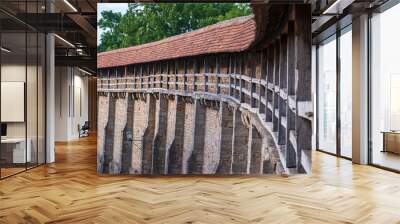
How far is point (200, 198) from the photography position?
497 cm

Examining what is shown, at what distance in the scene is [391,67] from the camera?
736 centimetres

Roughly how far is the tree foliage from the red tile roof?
3.8 inches

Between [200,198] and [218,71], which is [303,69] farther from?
[200,198]

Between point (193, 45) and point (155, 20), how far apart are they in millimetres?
783

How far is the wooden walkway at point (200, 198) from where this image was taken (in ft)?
13.3

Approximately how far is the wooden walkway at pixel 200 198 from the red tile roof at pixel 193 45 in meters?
2.03

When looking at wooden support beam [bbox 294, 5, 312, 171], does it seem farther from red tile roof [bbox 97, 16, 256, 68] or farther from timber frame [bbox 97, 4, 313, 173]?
red tile roof [bbox 97, 16, 256, 68]

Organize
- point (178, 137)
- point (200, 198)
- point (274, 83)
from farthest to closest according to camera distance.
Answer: point (178, 137) < point (274, 83) < point (200, 198)

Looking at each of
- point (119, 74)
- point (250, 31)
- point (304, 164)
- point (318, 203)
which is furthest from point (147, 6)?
point (318, 203)

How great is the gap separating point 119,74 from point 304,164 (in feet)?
11.3

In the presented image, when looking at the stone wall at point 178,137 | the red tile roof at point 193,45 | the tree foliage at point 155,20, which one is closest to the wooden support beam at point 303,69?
the stone wall at point 178,137

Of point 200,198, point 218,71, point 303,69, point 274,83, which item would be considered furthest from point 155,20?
point 200,198

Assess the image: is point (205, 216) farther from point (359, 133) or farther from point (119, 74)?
point (359, 133)

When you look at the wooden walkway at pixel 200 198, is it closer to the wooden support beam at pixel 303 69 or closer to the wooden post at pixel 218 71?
the wooden support beam at pixel 303 69
